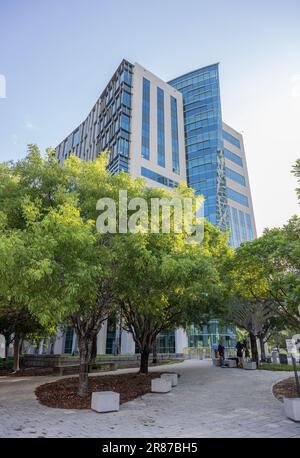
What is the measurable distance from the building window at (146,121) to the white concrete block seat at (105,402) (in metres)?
42.7

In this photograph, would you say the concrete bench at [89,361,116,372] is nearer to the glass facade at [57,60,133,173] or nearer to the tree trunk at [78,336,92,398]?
the tree trunk at [78,336,92,398]

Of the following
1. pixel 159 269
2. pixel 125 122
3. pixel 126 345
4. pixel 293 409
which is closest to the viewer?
pixel 293 409

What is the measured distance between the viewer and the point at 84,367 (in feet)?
38.9

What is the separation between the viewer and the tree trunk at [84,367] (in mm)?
11820

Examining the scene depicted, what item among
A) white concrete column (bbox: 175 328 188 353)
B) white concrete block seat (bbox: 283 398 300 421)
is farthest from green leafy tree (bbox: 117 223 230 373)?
white concrete column (bbox: 175 328 188 353)

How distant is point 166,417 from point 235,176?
2533 inches

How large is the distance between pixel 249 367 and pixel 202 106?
5329 centimetres

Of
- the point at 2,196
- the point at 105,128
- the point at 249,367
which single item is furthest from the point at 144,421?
the point at 105,128

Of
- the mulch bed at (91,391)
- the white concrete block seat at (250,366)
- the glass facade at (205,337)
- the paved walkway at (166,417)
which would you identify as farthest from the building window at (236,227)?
the paved walkway at (166,417)

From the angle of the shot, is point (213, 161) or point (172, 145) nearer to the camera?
point (172, 145)

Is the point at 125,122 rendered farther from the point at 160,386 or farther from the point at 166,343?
the point at 160,386

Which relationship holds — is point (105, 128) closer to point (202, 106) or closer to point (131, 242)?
point (202, 106)

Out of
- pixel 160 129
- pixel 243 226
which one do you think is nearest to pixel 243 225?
pixel 243 226
